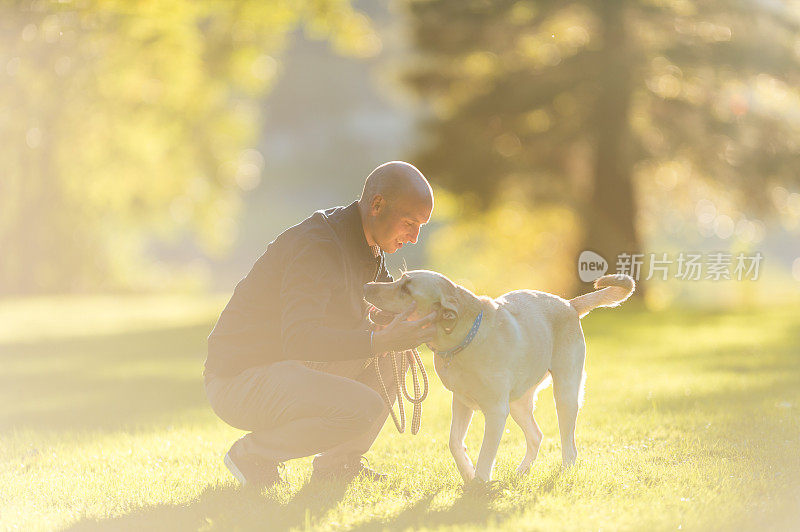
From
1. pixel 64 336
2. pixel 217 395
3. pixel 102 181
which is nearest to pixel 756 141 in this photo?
pixel 64 336

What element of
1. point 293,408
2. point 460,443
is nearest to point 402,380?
point 460,443

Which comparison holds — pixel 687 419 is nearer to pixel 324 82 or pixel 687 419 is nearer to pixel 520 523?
pixel 520 523

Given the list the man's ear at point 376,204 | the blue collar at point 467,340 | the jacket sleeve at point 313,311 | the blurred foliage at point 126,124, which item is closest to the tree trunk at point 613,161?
the blurred foliage at point 126,124

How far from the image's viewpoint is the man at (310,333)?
372 cm

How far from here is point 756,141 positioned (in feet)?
49.2

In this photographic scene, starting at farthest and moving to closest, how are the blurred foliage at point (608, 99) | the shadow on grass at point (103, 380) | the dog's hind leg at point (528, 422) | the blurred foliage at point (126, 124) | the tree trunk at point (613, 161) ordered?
the blurred foliage at point (126, 124)
the blurred foliage at point (608, 99)
the tree trunk at point (613, 161)
the shadow on grass at point (103, 380)
the dog's hind leg at point (528, 422)

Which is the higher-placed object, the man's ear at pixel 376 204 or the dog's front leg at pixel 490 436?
the man's ear at pixel 376 204

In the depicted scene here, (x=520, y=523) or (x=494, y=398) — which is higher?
(x=494, y=398)

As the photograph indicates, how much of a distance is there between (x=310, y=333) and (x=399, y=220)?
26.2 inches

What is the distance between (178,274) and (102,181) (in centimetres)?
514

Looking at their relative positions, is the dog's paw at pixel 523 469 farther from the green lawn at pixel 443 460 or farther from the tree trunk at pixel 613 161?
the tree trunk at pixel 613 161

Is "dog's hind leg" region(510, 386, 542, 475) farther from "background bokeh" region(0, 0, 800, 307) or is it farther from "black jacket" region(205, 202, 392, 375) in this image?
"background bokeh" region(0, 0, 800, 307)

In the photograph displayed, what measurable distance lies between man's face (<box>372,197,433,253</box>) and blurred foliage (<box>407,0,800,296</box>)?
35.2 feet

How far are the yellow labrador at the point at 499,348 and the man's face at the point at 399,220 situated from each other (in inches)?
9.2
